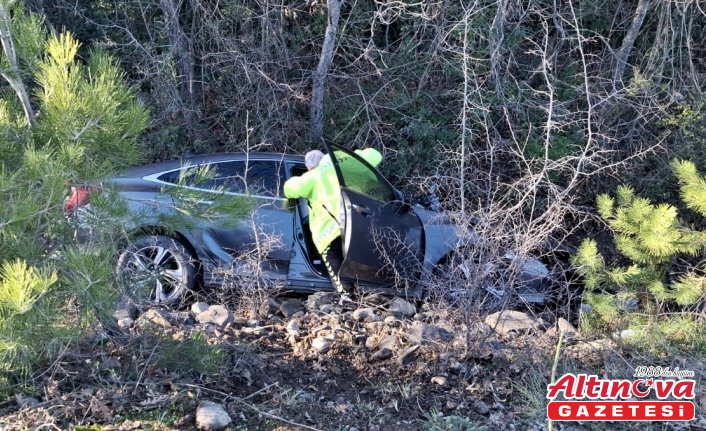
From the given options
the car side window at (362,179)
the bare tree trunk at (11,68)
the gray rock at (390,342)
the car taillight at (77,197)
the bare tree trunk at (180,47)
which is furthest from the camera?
the bare tree trunk at (180,47)

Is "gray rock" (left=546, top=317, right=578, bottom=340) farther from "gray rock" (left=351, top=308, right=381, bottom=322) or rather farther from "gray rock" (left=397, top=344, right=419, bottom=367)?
"gray rock" (left=351, top=308, right=381, bottom=322)

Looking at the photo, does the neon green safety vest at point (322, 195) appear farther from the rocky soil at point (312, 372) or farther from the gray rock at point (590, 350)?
the gray rock at point (590, 350)

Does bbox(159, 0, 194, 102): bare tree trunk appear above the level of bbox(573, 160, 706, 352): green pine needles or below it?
above

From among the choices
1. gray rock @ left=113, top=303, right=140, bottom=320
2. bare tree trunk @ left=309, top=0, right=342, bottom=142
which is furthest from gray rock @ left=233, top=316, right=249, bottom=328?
bare tree trunk @ left=309, top=0, right=342, bottom=142

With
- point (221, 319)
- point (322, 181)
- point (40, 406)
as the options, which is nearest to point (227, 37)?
point (322, 181)

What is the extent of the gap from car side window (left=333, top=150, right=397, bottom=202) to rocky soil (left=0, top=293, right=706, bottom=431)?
1004 millimetres

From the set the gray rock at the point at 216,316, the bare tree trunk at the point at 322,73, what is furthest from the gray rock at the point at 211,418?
the bare tree trunk at the point at 322,73

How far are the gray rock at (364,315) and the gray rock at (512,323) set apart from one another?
0.93 m

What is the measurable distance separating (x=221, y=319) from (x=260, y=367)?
98 centimetres

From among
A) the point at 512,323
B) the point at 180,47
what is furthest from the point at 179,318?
the point at 180,47

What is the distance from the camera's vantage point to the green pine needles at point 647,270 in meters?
6.09

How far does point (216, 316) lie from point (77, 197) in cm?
212

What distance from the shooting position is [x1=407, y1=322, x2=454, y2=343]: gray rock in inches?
209

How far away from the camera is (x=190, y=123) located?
372 inches
